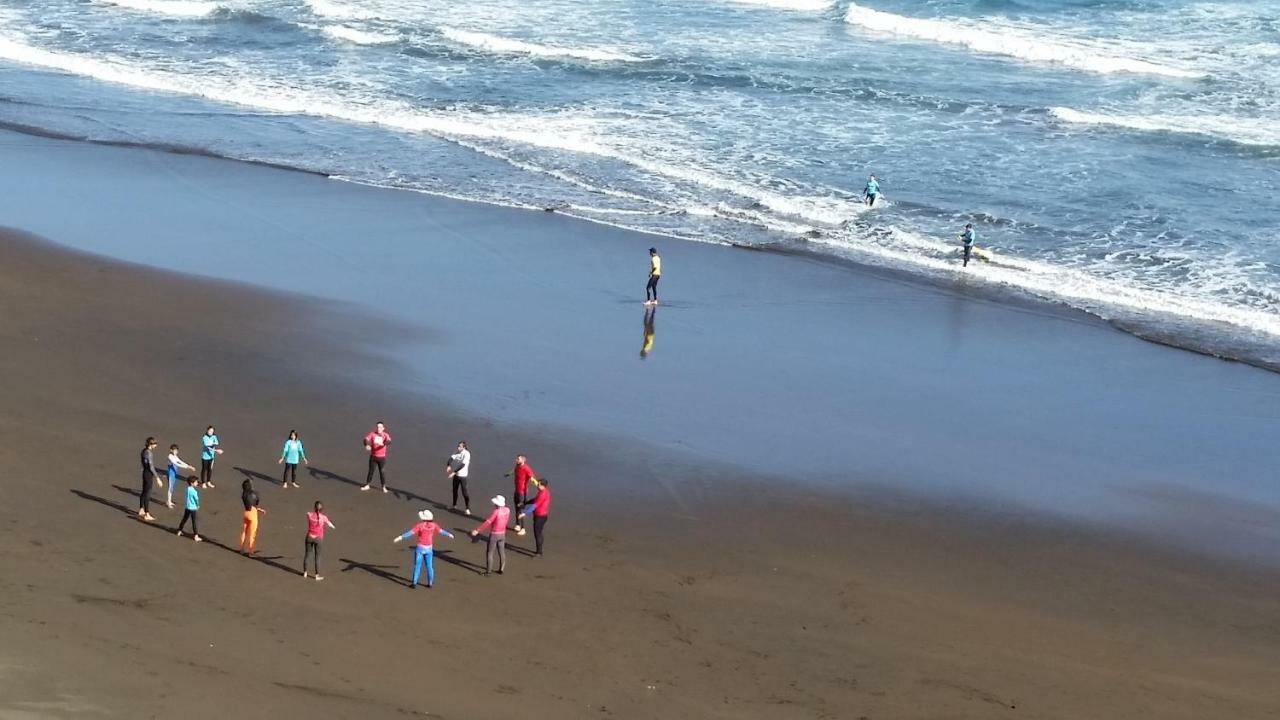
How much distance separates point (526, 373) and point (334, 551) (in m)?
6.31

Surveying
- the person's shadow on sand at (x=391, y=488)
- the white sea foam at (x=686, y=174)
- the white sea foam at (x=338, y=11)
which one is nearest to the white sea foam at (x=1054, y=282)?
the white sea foam at (x=686, y=174)

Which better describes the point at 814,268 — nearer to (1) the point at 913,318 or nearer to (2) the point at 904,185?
(1) the point at 913,318

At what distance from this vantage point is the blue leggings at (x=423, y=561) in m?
16.2

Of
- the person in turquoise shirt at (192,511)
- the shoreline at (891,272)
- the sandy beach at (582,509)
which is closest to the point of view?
the sandy beach at (582,509)

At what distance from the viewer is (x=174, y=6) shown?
5281 cm

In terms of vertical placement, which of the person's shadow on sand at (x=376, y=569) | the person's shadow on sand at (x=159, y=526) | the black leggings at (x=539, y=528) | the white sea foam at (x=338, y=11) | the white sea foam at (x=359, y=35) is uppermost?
the white sea foam at (x=338, y=11)

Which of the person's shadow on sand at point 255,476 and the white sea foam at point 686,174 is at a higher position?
the white sea foam at point 686,174

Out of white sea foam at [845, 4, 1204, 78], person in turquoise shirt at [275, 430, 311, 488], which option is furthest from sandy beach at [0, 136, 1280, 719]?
white sea foam at [845, 4, 1204, 78]

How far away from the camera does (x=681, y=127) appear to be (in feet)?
127

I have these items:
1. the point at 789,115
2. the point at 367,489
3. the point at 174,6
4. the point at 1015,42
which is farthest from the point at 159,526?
the point at 174,6

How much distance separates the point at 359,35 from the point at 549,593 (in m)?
35.6

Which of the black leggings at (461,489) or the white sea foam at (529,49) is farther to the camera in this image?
the white sea foam at (529,49)

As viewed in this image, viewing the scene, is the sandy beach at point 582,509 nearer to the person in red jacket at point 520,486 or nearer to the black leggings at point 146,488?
the black leggings at point 146,488

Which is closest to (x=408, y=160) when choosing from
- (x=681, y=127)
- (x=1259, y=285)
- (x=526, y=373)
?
(x=681, y=127)
